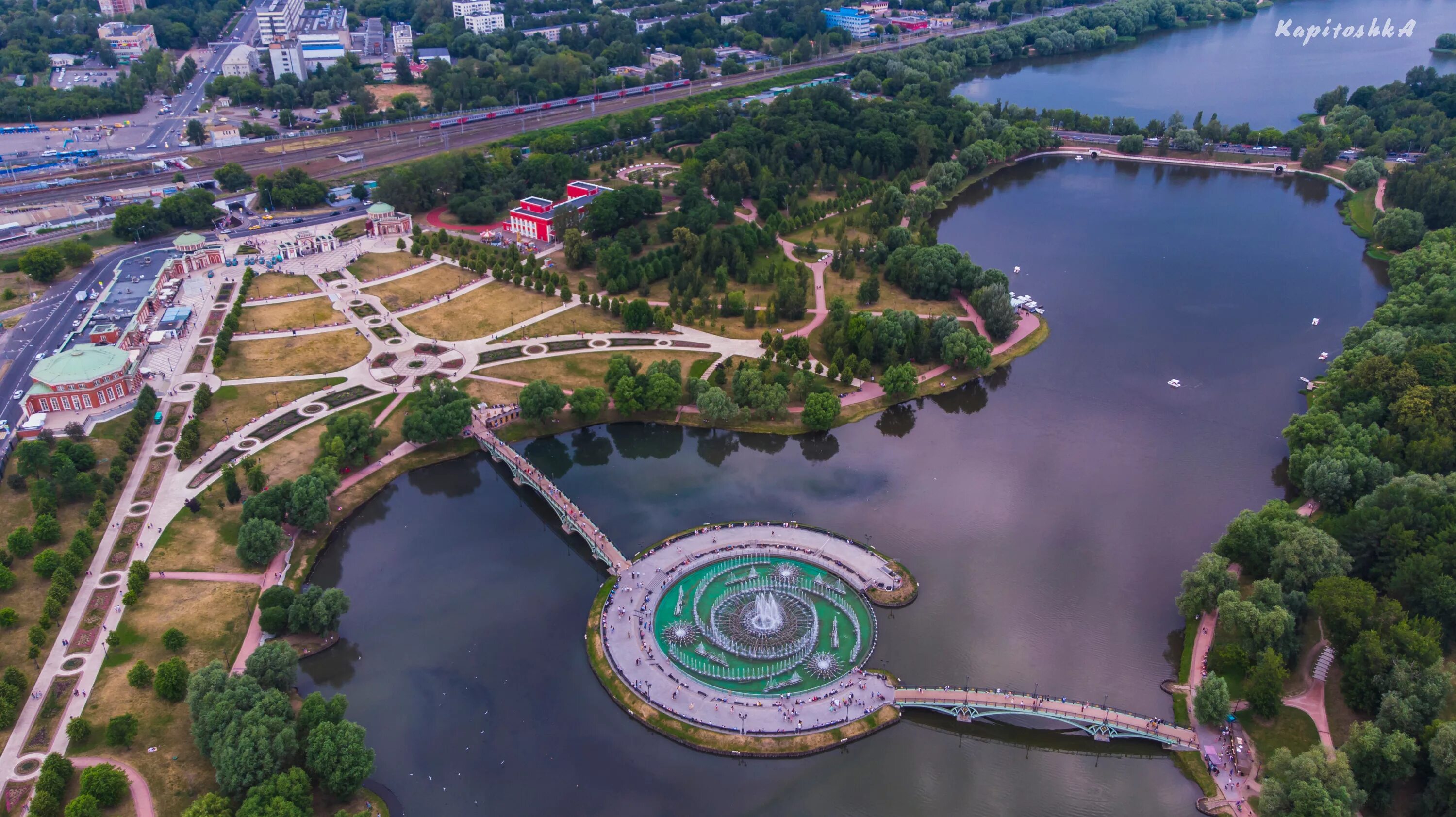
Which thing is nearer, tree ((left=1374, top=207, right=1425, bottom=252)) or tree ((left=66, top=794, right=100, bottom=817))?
tree ((left=66, top=794, right=100, bottom=817))

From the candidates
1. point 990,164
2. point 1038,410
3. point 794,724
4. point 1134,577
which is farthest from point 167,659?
point 990,164

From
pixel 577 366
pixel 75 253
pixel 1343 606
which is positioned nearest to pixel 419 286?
pixel 577 366

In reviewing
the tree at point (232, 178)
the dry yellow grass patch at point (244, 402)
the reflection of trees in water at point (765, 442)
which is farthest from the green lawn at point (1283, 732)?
the tree at point (232, 178)

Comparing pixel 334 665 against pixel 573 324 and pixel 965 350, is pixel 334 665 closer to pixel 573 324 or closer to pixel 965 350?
pixel 573 324

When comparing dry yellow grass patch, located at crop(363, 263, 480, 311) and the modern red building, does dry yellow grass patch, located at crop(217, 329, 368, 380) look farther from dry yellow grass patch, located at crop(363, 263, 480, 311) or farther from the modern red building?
→ the modern red building

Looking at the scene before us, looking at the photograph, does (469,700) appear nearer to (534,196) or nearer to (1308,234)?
(534,196)

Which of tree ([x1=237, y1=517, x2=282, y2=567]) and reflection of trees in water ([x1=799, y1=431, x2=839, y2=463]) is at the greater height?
tree ([x1=237, y1=517, x2=282, y2=567])

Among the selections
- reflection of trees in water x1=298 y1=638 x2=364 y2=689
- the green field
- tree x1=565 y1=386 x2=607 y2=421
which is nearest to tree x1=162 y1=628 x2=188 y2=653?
reflection of trees in water x1=298 y1=638 x2=364 y2=689
